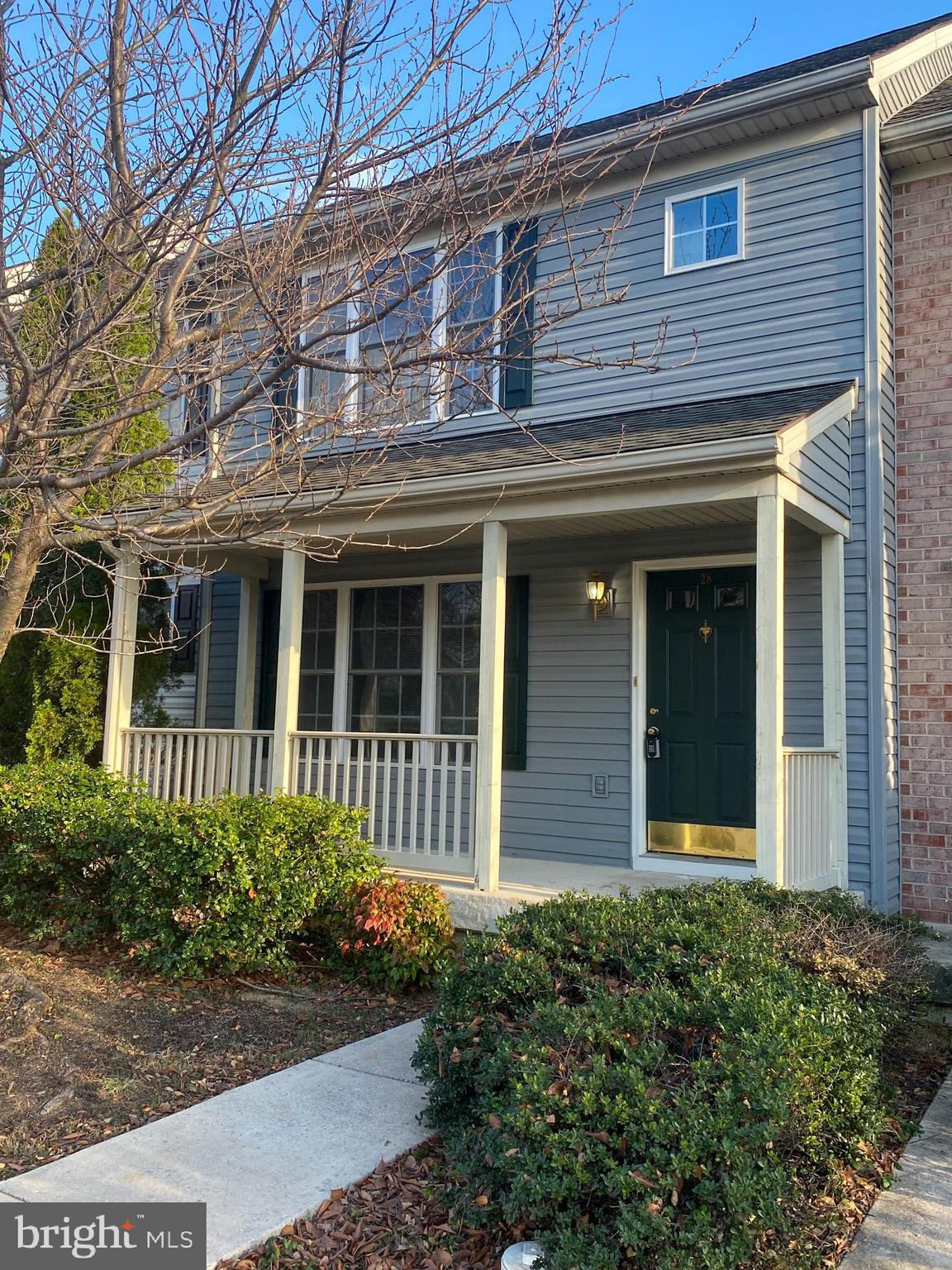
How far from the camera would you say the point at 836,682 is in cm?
661

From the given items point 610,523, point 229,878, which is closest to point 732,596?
point 610,523

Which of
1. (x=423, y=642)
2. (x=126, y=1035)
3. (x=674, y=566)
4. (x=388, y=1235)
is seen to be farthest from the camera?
(x=423, y=642)

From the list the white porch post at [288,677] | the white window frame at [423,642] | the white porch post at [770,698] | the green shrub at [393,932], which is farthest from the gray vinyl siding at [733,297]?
the green shrub at [393,932]

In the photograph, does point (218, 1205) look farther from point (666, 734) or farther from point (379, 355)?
point (379, 355)

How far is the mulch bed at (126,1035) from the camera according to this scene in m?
3.88

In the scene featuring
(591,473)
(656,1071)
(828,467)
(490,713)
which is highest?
(828,467)

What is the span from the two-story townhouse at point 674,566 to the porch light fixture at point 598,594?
0.07 ft

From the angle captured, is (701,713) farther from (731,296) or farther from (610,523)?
(731,296)

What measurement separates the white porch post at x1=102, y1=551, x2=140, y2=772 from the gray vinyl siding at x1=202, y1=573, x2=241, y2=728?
177 cm

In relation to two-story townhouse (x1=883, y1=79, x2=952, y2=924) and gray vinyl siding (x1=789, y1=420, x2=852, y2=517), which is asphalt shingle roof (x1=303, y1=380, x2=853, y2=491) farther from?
two-story townhouse (x1=883, y1=79, x2=952, y2=924)

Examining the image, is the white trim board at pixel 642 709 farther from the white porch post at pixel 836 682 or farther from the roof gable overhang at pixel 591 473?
the roof gable overhang at pixel 591 473

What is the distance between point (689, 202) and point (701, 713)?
13.2 feet

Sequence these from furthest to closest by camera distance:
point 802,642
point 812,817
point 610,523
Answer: point 802,642
point 610,523
point 812,817

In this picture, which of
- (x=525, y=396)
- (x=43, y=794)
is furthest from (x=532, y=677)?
(x=43, y=794)
